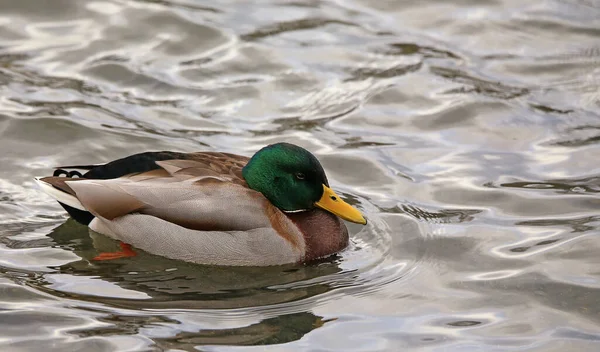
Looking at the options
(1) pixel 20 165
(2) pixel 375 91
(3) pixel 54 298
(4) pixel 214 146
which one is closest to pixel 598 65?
(2) pixel 375 91

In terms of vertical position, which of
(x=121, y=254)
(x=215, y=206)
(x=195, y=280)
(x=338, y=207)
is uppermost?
(x=215, y=206)

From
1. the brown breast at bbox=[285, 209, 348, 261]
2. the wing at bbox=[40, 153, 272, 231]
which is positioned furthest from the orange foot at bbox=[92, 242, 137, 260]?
the brown breast at bbox=[285, 209, 348, 261]

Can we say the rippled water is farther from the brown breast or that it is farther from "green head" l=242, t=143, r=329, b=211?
"green head" l=242, t=143, r=329, b=211

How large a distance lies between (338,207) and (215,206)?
92 centimetres

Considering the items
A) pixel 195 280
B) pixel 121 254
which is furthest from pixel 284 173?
pixel 121 254

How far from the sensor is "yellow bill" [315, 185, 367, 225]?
306 inches

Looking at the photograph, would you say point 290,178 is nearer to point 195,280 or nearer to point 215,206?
point 215,206

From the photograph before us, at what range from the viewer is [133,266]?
7582 mm

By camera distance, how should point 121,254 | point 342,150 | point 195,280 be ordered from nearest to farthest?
point 195,280, point 121,254, point 342,150

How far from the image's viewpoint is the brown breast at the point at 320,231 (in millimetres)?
7734

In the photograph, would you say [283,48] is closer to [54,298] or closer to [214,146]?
[214,146]

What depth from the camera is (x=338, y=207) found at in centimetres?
780

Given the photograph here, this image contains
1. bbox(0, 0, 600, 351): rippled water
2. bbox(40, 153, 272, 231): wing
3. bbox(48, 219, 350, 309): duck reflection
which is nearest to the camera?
bbox(0, 0, 600, 351): rippled water

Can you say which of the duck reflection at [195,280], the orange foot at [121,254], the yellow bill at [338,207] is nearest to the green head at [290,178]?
the yellow bill at [338,207]
